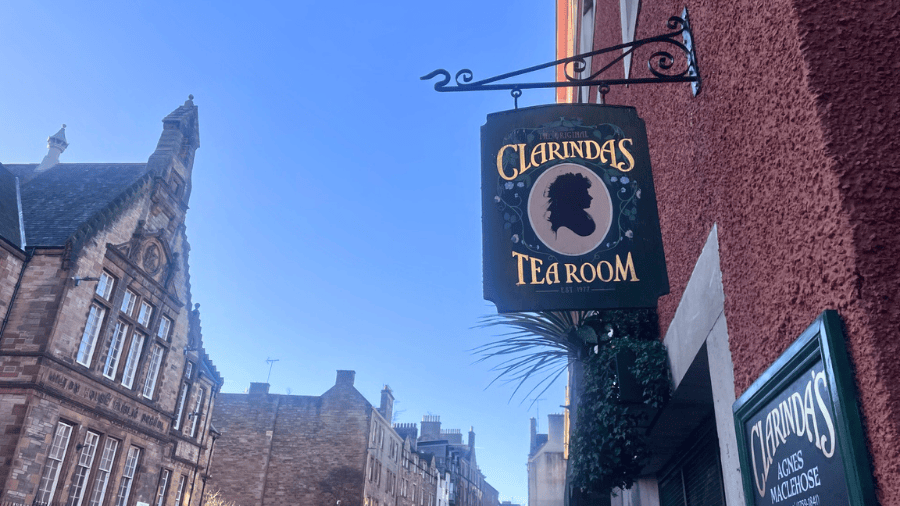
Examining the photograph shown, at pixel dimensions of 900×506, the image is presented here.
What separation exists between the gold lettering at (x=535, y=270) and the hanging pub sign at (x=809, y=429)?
1302 millimetres

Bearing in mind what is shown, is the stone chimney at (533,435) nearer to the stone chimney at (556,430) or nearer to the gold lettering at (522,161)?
the stone chimney at (556,430)

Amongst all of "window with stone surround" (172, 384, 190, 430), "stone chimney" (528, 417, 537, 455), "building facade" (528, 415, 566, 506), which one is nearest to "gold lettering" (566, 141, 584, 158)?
"window with stone surround" (172, 384, 190, 430)

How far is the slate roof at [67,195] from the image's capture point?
1762 centimetres

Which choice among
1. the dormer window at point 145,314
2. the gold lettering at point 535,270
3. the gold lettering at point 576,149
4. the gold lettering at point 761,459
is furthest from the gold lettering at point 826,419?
the dormer window at point 145,314

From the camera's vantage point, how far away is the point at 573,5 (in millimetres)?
13516

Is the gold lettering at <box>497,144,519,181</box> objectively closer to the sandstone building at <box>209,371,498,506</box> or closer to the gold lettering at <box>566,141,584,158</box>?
the gold lettering at <box>566,141,584,158</box>

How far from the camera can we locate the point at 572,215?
3.73 m

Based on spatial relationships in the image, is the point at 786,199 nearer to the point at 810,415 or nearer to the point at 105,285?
the point at 810,415

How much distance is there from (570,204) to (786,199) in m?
1.51

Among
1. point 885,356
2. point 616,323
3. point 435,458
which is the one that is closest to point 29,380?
point 616,323

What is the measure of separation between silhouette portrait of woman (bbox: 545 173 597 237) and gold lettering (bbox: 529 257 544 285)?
0.22 m

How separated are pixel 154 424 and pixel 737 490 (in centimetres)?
2161

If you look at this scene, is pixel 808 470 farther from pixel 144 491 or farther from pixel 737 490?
pixel 144 491

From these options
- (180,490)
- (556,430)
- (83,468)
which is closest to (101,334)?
(83,468)
